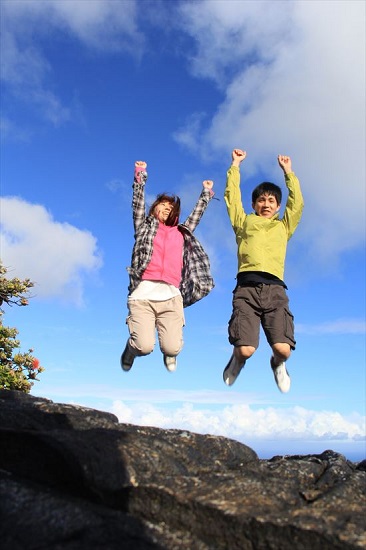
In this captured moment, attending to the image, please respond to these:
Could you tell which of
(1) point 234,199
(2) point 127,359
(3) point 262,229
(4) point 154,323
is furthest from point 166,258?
(2) point 127,359

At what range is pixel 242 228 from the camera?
405 inches

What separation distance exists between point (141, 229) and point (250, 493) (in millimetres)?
6228

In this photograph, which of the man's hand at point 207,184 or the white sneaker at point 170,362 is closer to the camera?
the white sneaker at point 170,362

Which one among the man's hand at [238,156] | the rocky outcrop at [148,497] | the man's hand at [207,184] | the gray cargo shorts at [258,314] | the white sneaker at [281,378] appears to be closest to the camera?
the rocky outcrop at [148,497]

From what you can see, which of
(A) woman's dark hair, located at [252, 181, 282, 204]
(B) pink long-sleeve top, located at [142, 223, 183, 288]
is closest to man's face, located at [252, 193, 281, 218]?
(A) woman's dark hair, located at [252, 181, 282, 204]

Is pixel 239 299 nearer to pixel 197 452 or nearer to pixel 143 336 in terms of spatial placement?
pixel 143 336

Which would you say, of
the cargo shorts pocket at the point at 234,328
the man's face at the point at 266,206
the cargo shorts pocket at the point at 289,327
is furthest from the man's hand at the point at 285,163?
the cargo shorts pocket at the point at 234,328

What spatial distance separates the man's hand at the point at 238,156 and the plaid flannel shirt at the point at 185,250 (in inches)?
34.7

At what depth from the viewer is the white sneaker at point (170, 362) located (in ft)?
36.1

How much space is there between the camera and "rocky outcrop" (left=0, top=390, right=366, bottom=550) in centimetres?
484

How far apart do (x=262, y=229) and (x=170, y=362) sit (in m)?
3.24

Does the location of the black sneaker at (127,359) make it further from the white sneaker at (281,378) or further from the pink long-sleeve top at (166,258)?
the white sneaker at (281,378)

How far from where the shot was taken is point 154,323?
35.3 ft

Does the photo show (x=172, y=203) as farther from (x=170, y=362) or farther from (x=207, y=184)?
(x=170, y=362)
